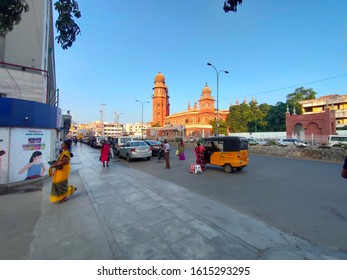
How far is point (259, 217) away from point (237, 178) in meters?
4.32

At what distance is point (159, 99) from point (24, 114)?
84.2 metres

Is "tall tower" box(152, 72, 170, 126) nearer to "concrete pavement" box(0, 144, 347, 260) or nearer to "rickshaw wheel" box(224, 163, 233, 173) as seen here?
"rickshaw wheel" box(224, 163, 233, 173)

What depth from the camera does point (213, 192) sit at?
21.3 feet

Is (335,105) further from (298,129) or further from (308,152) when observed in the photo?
(308,152)

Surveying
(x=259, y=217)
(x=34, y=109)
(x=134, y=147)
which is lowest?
(x=259, y=217)

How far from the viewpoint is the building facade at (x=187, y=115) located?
65.7 meters

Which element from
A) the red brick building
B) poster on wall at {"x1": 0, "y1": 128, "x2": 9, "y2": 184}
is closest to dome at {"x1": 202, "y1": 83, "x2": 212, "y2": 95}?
the red brick building

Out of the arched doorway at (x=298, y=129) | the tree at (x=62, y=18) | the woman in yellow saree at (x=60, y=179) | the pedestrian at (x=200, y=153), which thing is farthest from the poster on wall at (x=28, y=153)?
the arched doorway at (x=298, y=129)

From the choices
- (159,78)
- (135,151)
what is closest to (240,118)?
(159,78)

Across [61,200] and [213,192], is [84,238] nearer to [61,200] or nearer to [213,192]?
[61,200]

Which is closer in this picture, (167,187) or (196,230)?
(196,230)

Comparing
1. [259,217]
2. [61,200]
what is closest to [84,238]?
[61,200]

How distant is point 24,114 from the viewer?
7574mm

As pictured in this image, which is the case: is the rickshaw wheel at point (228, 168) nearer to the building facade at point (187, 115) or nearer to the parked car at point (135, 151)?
the parked car at point (135, 151)
